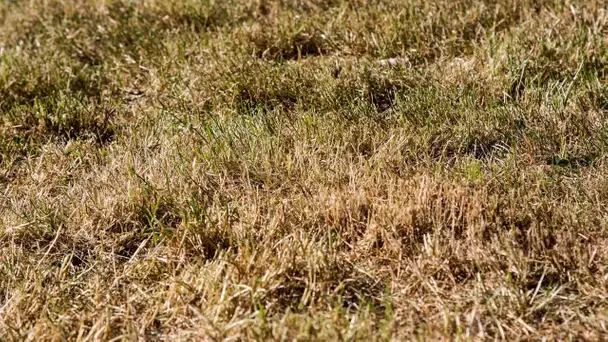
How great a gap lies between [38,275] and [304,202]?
1185mm

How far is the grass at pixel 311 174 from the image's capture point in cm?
279

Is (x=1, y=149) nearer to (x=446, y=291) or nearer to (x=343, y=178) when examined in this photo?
(x=343, y=178)

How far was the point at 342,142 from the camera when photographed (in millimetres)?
3770

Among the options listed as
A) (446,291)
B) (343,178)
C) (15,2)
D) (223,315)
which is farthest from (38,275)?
(15,2)

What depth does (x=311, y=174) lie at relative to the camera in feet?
11.5

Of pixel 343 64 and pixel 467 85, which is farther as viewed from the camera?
pixel 343 64

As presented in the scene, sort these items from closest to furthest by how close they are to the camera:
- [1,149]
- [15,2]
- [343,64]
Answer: [1,149] < [343,64] < [15,2]

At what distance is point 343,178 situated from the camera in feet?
11.5

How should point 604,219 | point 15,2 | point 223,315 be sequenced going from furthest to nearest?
point 15,2 → point 604,219 → point 223,315

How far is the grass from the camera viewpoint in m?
2.79

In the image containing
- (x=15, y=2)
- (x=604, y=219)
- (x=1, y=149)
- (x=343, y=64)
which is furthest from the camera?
(x=15, y=2)

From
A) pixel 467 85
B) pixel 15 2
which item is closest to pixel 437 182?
pixel 467 85

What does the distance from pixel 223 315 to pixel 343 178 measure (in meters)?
1.03

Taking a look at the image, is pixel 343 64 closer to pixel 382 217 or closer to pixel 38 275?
pixel 382 217
